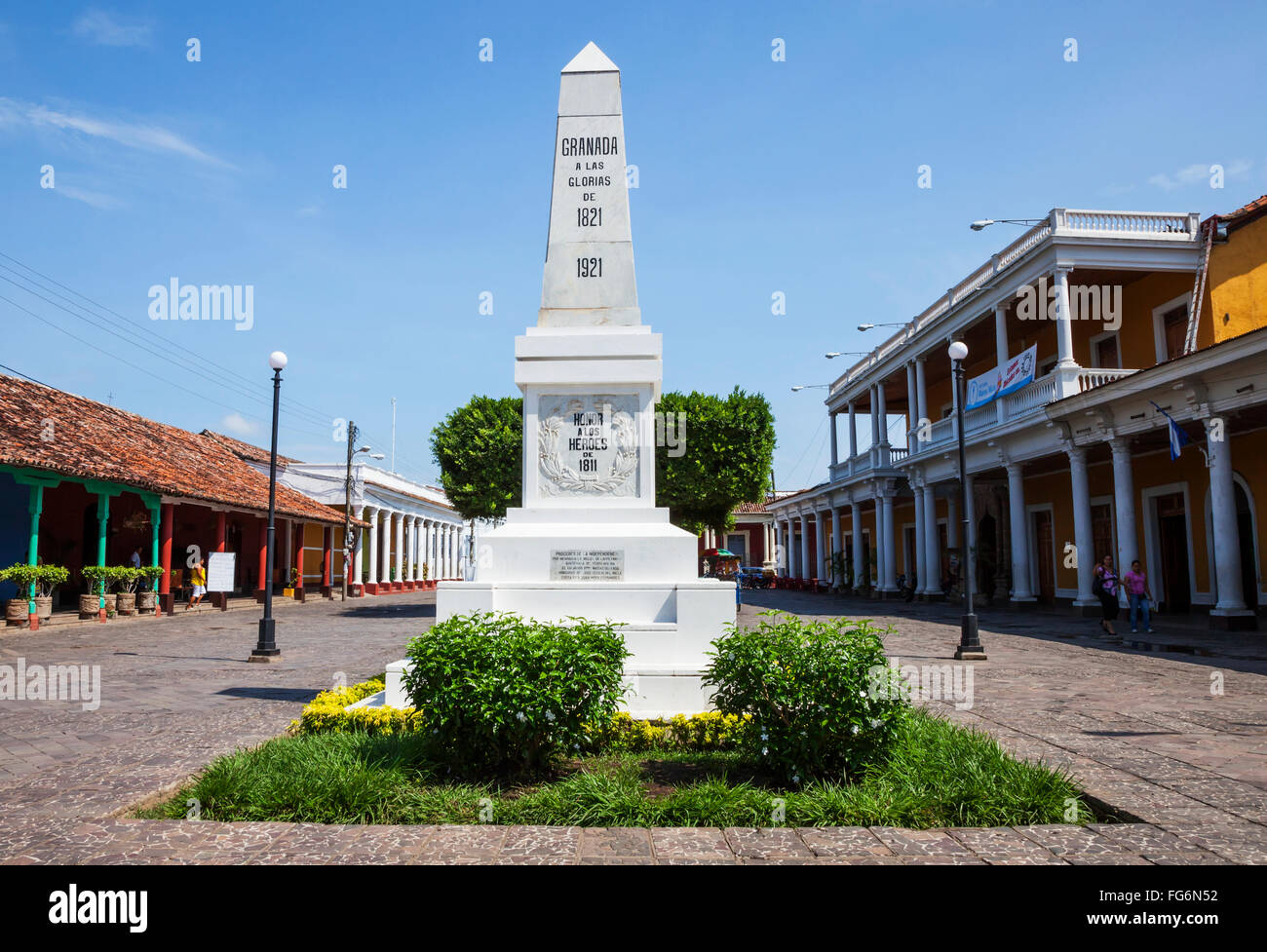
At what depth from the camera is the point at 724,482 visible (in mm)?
22859

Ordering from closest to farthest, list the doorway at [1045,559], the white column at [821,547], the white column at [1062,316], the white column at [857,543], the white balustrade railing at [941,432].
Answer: the white column at [1062,316], the doorway at [1045,559], the white balustrade railing at [941,432], the white column at [857,543], the white column at [821,547]

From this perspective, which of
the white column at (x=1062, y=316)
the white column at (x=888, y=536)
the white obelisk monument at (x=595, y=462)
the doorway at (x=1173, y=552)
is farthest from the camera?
the white column at (x=888, y=536)

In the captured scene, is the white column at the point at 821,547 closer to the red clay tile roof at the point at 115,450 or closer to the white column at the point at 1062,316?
the white column at the point at 1062,316

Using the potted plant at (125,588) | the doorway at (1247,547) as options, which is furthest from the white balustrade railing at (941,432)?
the potted plant at (125,588)

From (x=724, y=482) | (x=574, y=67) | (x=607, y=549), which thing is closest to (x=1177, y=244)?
(x=724, y=482)

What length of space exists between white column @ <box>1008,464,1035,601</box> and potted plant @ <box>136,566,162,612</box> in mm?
22829

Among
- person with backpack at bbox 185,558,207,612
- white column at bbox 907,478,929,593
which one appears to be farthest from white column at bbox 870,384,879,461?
person with backpack at bbox 185,558,207,612

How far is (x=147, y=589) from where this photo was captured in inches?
852

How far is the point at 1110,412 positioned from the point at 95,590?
77.1 feet

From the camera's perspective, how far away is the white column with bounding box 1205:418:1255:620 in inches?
583

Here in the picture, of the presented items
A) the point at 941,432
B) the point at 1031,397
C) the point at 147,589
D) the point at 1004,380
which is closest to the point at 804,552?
the point at 941,432

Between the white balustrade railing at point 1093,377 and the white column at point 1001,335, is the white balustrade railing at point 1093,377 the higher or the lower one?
the lower one

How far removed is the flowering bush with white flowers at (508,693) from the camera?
4352 millimetres

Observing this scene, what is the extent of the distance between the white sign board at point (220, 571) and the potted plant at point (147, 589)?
471 centimetres
